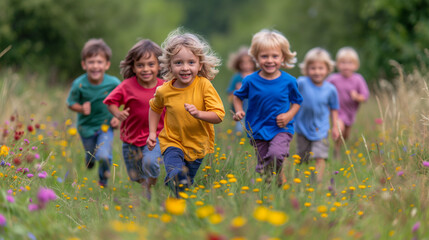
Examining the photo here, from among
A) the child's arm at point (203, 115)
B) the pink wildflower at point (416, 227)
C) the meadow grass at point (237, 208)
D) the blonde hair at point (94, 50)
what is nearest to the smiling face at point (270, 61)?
the meadow grass at point (237, 208)

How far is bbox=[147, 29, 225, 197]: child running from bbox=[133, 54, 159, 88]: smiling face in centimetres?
69

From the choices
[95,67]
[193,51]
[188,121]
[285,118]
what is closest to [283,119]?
[285,118]

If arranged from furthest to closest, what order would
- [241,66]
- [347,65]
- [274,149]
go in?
[241,66] → [347,65] → [274,149]

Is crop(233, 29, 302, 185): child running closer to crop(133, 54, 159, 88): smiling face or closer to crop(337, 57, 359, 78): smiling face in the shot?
crop(133, 54, 159, 88): smiling face

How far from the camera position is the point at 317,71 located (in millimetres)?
6777

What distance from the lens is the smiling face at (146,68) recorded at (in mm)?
5564

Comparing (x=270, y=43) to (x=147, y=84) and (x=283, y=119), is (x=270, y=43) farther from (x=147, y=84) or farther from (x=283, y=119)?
(x=147, y=84)

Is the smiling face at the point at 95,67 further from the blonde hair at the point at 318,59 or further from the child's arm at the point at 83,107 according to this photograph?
the blonde hair at the point at 318,59

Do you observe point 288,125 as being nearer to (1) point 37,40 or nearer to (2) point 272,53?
(2) point 272,53

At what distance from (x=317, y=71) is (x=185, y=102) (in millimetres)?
2633

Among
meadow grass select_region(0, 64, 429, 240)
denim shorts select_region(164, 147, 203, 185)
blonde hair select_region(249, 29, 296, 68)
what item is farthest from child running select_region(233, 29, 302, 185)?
denim shorts select_region(164, 147, 203, 185)

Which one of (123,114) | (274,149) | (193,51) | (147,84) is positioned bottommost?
(274,149)

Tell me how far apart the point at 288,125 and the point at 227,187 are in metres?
1.55

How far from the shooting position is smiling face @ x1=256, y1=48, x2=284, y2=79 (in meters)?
5.30
